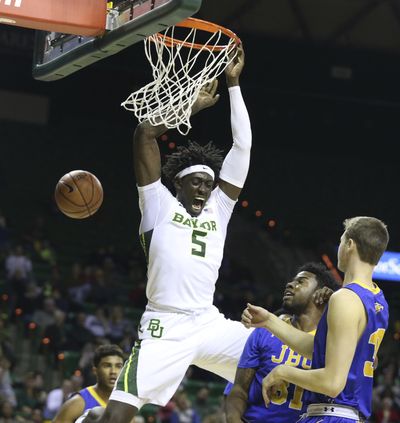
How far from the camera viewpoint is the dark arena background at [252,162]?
16844mm

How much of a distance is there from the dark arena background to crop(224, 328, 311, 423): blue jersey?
31.4 ft

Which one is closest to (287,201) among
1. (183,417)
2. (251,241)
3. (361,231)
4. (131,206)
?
(251,241)

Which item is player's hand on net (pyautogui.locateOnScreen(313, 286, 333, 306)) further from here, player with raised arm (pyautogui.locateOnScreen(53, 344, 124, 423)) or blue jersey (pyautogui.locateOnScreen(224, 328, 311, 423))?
player with raised arm (pyautogui.locateOnScreen(53, 344, 124, 423))

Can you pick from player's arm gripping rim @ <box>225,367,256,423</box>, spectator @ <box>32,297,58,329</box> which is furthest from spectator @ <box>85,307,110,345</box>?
player's arm gripping rim @ <box>225,367,256,423</box>

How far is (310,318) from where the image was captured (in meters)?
5.89

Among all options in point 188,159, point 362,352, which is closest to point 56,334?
point 188,159

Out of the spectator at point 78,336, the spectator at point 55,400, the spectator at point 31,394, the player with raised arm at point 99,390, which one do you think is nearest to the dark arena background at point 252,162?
the spectator at point 78,336

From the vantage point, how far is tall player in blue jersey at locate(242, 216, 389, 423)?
4.62 meters

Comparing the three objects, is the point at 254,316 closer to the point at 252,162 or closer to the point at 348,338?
the point at 348,338

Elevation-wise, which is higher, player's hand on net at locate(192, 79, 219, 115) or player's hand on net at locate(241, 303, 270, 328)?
player's hand on net at locate(192, 79, 219, 115)

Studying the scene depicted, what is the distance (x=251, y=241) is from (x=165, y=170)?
14.9 m

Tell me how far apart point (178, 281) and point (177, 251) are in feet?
0.59

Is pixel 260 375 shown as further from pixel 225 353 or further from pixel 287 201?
pixel 287 201

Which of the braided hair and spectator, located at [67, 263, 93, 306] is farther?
spectator, located at [67, 263, 93, 306]
